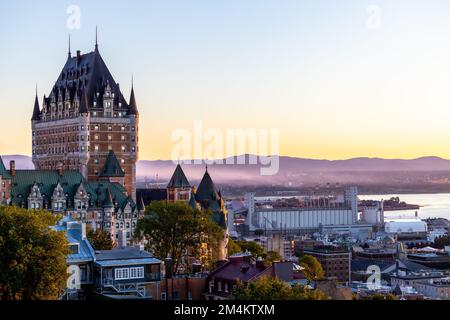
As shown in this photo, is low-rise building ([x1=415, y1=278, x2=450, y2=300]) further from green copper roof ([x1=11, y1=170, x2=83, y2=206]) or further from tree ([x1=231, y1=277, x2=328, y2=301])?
tree ([x1=231, y1=277, x2=328, y2=301])

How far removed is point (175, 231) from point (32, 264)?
106ft

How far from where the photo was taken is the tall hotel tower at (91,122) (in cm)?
11688

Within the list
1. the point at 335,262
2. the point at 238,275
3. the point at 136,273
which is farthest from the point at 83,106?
the point at 335,262

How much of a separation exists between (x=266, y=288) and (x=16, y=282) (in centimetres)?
1253

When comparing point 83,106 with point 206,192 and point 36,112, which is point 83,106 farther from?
point 206,192

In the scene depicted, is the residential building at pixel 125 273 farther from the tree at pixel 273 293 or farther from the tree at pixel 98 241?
the tree at pixel 98 241

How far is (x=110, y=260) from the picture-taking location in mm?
52188

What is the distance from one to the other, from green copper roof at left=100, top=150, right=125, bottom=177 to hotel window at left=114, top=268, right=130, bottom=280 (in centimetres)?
6068

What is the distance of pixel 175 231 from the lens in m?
78.2

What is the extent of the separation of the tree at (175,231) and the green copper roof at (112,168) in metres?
33.1

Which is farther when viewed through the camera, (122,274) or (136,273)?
(136,273)
